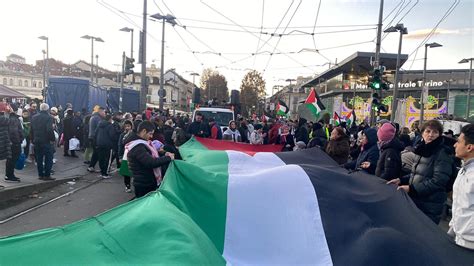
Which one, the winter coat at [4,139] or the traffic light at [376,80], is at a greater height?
the traffic light at [376,80]

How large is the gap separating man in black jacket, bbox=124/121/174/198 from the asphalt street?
206cm

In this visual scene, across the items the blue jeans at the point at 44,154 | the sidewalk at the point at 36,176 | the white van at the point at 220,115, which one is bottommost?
the sidewalk at the point at 36,176

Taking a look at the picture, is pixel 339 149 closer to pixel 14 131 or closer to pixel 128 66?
pixel 14 131

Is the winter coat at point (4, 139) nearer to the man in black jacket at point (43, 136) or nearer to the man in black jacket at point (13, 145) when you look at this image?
the man in black jacket at point (13, 145)

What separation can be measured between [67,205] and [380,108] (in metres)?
12.2

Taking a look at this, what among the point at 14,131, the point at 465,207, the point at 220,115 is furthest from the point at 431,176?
the point at 220,115

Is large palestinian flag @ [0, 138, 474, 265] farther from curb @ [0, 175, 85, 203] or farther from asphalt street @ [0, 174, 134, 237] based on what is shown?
curb @ [0, 175, 85, 203]

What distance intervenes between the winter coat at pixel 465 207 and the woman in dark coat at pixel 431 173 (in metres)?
0.86

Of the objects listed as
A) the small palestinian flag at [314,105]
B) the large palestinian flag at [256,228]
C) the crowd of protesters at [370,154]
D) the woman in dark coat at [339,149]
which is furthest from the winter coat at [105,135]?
the small palestinian flag at [314,105]

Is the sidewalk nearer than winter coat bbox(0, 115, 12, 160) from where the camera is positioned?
Yes

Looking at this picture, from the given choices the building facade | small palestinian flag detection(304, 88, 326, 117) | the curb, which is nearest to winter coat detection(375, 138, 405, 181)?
the curb

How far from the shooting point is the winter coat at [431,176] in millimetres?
4414

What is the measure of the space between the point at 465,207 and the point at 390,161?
2.03 metres

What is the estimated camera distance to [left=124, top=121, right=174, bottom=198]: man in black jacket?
584cm
